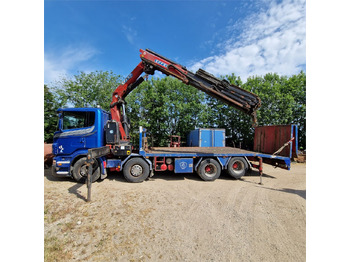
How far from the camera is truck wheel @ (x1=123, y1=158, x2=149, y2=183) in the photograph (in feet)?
20.5

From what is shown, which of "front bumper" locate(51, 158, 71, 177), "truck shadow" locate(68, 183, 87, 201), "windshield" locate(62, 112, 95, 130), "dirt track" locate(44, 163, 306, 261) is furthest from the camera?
"windshield" locate(62, 112, 95, 130)

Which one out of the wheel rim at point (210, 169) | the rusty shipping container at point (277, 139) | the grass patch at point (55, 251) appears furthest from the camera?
the wheel rim at point (210, 169)

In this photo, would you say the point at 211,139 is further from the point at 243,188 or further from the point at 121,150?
the point at 121,150

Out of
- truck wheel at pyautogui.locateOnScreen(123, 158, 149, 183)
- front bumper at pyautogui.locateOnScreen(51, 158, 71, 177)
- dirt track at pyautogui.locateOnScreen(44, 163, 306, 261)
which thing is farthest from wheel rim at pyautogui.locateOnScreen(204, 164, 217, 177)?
front bumper at pyautogui.locateOnScreen(51, 158, 71, 177)

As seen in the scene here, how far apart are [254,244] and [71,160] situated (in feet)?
21.4

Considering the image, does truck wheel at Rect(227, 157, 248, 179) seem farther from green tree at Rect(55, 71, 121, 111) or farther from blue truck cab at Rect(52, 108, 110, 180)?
green tree at Rect(55, 71, 121, 111)

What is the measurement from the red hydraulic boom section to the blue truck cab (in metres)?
1.19

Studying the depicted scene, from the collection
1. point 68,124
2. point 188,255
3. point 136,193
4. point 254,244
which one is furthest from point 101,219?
point 68,124

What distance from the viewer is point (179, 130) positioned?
1642 cm

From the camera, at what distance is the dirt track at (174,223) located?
8.68 ft

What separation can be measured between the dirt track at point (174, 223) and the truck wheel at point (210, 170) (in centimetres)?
78

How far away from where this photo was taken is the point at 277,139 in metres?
7.21

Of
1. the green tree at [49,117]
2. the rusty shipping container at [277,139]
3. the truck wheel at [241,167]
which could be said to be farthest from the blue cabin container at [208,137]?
the green tree at [49,117]

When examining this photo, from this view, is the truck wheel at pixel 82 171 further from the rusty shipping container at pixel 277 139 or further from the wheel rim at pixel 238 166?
the rusty shipping container at pixel 277 139
